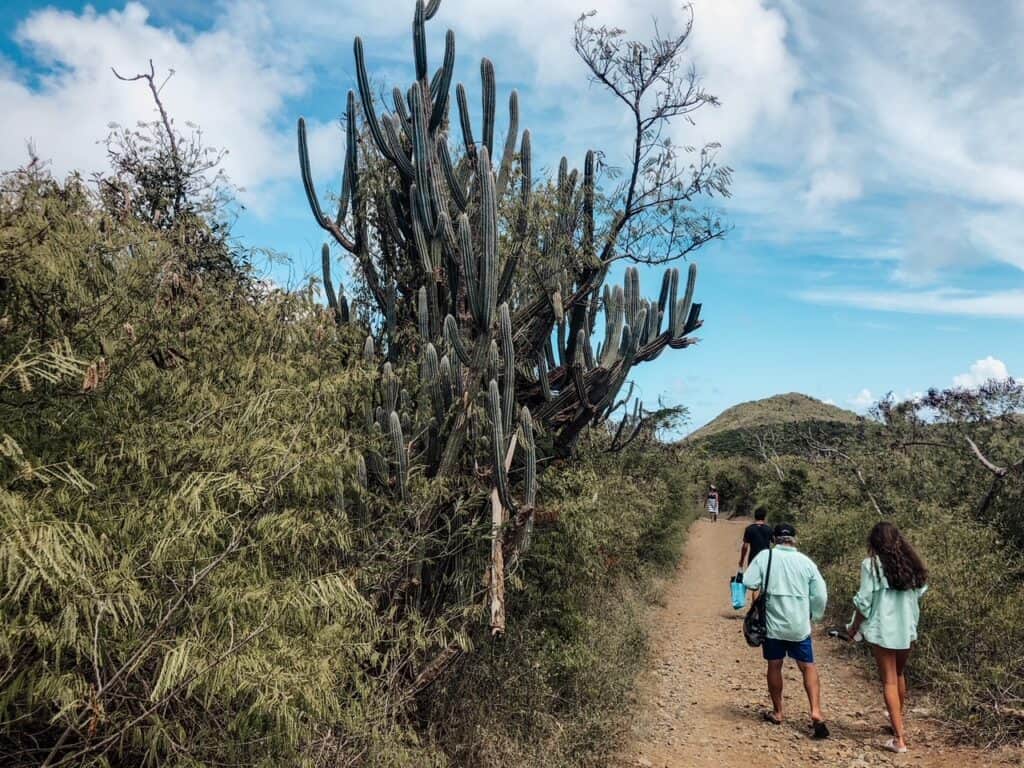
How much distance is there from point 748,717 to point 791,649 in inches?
41.9

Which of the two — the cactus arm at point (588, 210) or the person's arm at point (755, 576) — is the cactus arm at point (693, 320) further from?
the person's arm at point (755, 576)

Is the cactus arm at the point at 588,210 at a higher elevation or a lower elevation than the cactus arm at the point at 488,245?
higher

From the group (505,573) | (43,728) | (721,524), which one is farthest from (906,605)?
(721,524)

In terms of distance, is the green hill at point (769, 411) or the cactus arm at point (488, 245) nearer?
the cactus arm at point (488, 245)

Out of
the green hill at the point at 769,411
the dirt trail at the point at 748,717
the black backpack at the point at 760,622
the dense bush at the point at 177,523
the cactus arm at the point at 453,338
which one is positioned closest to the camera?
the dense bush at the point at 177,523

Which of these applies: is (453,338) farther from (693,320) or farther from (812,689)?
(812,689)

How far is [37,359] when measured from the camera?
7.39ft

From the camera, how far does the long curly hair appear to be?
A: 4.83 m

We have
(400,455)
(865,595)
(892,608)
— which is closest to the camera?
(400,455)

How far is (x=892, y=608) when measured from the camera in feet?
15.9

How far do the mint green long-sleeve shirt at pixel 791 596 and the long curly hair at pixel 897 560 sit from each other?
1.54ft

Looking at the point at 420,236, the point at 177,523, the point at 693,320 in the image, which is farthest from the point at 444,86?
the point at 177,523

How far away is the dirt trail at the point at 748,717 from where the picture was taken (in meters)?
4.93

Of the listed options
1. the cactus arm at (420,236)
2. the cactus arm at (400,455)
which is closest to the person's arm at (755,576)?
the cactus arm at (400,455)
